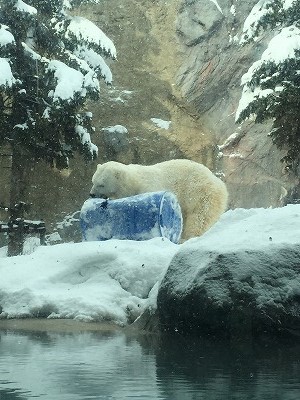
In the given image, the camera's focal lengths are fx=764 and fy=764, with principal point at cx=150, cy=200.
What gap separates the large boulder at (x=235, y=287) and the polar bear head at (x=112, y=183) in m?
8.48

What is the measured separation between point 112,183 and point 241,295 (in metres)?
9.26

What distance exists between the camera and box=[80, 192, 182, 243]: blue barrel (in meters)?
12.7

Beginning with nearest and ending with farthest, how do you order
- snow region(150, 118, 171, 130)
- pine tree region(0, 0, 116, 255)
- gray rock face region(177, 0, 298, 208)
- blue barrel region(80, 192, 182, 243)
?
blue barrel region(80, 192, 182, 243) → pine tree region(0, 0, 116, 255) → gray rock face region(177, 0, 298, 208) → snow region(150, 118, 171, 130)

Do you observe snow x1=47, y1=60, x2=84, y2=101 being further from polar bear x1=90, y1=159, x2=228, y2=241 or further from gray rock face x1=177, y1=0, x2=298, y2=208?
gray rock face x1=177, y1=0, x2=298, y2=208

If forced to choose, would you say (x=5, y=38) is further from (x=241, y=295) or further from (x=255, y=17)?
(x=241, y=295)

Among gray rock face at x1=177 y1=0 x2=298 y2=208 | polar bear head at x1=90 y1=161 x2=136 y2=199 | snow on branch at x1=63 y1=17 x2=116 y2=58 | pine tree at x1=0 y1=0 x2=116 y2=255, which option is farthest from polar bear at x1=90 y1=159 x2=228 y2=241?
gray rock face at x1=177 y1=0 x2=298 y2=208

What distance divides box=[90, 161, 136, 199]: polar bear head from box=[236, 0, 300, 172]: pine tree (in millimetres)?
4578

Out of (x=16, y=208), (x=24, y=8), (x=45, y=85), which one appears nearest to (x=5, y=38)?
(x=24, y=8)

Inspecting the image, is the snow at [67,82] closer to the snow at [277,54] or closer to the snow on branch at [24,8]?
the snow on branch at [24,8]

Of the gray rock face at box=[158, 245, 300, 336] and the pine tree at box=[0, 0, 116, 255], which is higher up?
the pine tree at box=[0, 0, 116, 255]

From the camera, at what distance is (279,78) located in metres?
18.2

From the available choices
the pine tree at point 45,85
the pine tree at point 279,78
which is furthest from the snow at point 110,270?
the pine tree at point 279,78

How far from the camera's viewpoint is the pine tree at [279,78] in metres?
Result: 18.0

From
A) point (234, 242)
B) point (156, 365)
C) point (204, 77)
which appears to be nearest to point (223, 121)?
point (204, 77)
